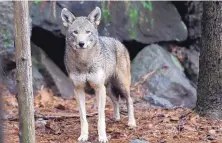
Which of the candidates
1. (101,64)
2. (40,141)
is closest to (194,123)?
(101,64)

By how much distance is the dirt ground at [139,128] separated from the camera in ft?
23.3

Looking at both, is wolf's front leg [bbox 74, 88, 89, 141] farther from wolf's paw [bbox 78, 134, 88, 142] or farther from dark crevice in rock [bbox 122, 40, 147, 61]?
dark crevice in rock [bbox 122, 40, 147, 61]

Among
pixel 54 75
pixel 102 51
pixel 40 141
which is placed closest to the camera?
pixel 40 141

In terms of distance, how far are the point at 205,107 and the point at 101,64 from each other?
1.91m

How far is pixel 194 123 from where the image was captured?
778 centimetres

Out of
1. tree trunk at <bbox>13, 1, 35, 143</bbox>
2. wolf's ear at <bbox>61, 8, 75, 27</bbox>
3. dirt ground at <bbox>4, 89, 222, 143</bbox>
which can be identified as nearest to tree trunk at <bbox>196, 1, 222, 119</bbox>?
dirt ground at <bbox>4, 89, 222, 143</bbox>

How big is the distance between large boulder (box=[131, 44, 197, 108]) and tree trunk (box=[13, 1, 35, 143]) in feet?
21.4

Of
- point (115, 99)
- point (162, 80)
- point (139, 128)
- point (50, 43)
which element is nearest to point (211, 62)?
point (139, 128)

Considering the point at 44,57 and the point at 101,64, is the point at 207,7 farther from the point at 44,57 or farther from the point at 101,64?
the point at 44,57

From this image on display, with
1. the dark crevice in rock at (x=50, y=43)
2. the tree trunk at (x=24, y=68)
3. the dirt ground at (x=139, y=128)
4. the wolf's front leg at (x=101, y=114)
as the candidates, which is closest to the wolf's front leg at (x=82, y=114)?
the dirt ground at (x=139, y=128)

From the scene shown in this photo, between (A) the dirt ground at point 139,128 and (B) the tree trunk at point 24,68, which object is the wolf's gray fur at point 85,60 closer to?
(A) the dirt ground at point 139,128

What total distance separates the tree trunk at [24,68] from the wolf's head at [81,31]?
2.01 metres

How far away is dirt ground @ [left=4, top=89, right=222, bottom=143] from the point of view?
711 cm

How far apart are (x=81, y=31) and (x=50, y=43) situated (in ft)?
19.4
